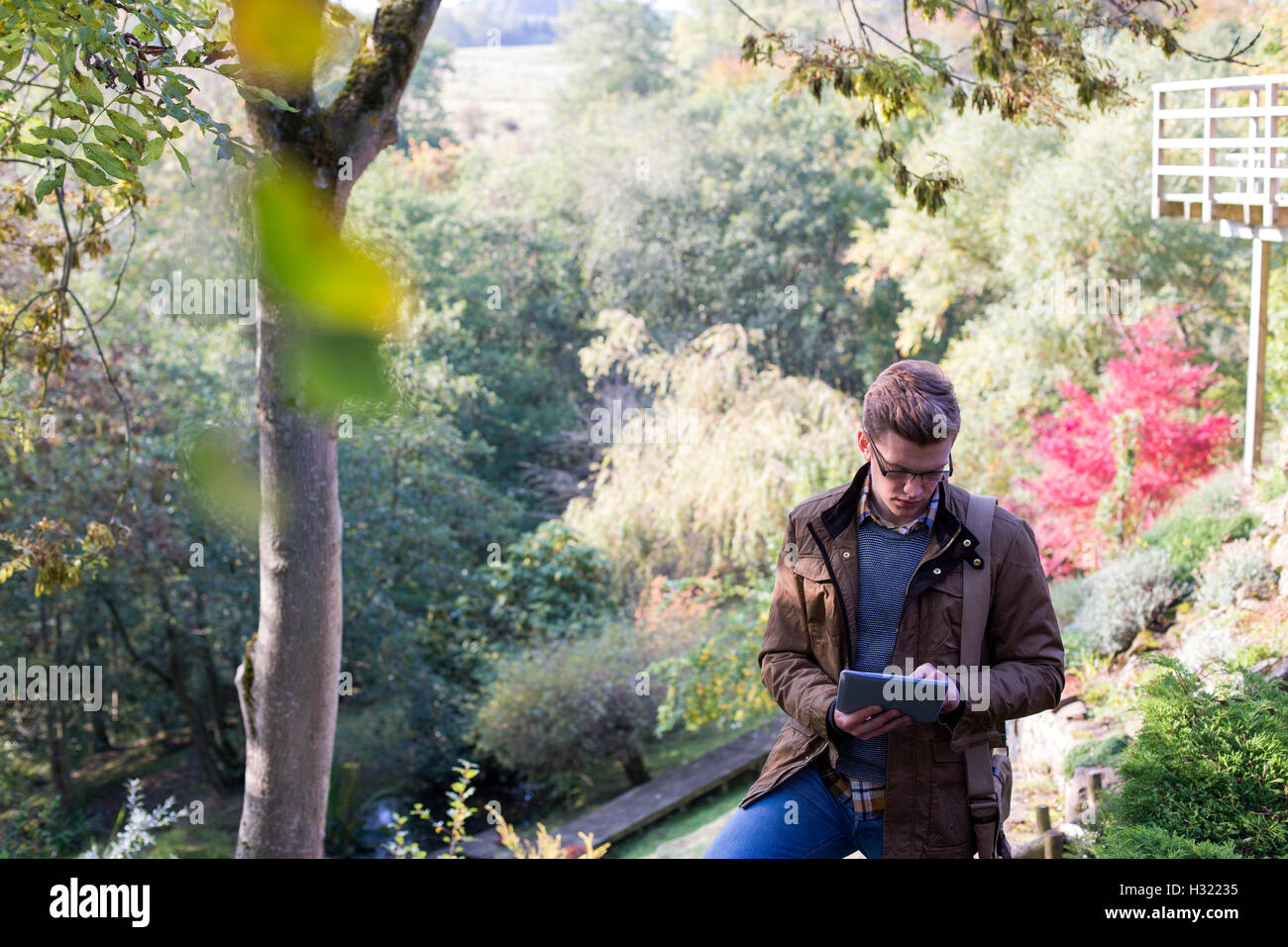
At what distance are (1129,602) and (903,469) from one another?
4.58 meters

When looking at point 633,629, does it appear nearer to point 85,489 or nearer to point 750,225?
point 85,489

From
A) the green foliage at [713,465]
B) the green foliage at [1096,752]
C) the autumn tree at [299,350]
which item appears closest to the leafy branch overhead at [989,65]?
the autumn tree at [299,350]

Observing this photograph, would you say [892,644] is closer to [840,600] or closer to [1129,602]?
[840,600]

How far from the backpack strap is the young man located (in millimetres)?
15

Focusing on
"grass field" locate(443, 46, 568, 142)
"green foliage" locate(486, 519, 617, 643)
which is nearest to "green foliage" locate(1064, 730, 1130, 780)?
"green foliage" locate(486, 519, 617, 643)

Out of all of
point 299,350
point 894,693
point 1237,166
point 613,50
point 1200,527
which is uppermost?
point 613,50

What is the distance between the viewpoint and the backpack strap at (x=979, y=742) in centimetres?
219

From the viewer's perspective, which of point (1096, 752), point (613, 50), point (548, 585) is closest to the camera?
point (1096, 752)

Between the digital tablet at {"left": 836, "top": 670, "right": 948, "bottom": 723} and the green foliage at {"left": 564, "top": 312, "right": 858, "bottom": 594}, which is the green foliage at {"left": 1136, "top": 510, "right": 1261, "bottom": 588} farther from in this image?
the digital tablet at {"left": 836, "top": 670, "right": 948, "bottom": 723}

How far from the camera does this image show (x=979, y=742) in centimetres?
218

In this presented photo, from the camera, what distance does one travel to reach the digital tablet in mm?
2031

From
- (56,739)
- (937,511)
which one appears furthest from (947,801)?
(56,739)
